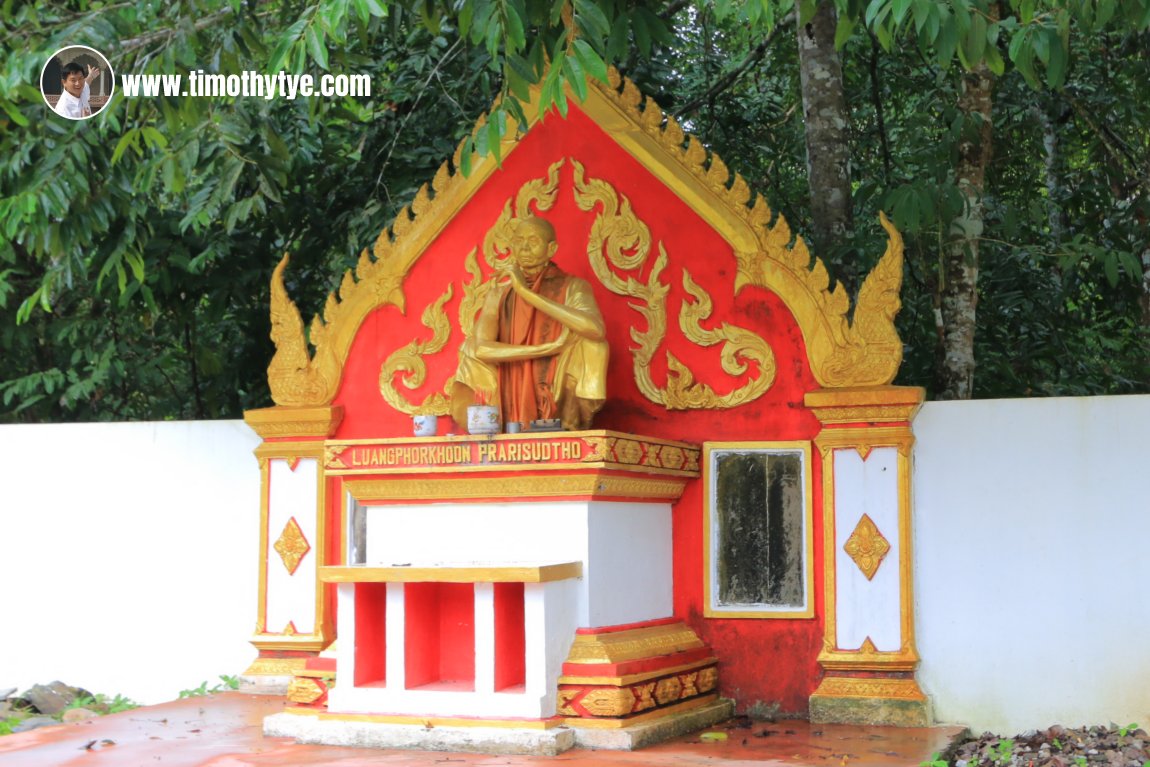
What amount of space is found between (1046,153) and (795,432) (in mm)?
4678

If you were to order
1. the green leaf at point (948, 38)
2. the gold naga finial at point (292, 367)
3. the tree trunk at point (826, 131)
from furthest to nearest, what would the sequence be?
1. the tree trunk at point (826, 131)
2. the gold naga finial at point (292, 367)
3. the green leaf at point (948, 38)

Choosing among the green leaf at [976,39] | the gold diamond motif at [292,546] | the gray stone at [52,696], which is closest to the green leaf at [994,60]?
the green leaf at [976,39]

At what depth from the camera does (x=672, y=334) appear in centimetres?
740

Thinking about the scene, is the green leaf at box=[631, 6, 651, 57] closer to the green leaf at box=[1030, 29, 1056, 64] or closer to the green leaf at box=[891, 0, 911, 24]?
the green leaf at box=[891, 0, 911, 24]

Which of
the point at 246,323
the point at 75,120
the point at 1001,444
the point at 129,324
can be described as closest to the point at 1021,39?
the point at 1001,444

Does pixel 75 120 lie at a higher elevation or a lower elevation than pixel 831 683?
higher

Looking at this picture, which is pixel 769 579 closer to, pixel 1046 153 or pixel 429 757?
pixel 429 757

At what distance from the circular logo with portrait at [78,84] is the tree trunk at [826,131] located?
4.25 meters

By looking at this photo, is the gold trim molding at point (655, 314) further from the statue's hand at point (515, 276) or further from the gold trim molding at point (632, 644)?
the gold trim molding at point (632, 644)

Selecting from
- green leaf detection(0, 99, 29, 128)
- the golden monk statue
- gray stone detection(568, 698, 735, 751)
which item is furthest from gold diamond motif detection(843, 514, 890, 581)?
green leaf detection(0, 99, 29, 128)

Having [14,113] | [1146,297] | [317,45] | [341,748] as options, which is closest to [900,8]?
[317,45]

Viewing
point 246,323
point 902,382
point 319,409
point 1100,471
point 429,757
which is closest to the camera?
point 429,757

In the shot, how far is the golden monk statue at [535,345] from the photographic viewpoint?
22.7 feet

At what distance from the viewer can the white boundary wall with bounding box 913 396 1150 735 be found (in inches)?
256
